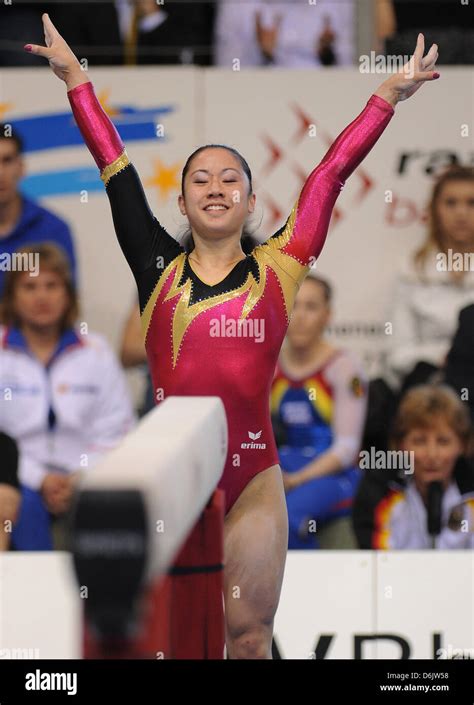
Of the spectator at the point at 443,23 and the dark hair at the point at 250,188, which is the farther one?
the spectator at the point at 443,23

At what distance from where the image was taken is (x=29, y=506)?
19.6 feet

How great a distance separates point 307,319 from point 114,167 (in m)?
2.64

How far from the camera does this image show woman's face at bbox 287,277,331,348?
6.23 m

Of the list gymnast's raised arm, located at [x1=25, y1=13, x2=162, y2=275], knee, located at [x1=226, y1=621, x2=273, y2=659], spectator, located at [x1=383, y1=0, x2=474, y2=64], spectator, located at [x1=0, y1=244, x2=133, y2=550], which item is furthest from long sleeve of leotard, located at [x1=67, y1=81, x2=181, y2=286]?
spectator, located at [x1=383, y1=0, x2=474, y2=64]

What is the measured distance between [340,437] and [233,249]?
8.02ft

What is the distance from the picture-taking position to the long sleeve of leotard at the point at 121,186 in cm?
372

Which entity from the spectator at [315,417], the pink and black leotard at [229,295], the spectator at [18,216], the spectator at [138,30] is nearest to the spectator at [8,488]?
the spectator at [18,216]

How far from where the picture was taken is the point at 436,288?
629 centimetres

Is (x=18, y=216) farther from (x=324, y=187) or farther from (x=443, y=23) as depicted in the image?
(x=324, y=187)

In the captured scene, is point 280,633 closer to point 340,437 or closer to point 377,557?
point 377,557

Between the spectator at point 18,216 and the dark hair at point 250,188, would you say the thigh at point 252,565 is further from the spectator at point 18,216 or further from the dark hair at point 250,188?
the spectator at point 18,216

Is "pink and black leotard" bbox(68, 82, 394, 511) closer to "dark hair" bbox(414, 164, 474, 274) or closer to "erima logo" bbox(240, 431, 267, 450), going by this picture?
"erima logo" bbox(240, 431, 267, 450)

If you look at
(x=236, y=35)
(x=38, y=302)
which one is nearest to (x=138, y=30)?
(x=236, y=35)

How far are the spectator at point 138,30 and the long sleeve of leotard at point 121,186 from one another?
109 inches
